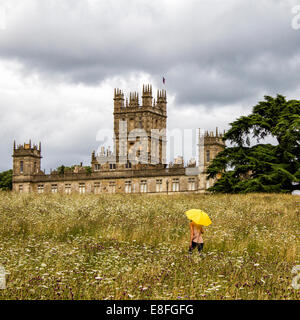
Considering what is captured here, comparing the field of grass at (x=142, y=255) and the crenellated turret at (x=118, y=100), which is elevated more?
the crenellated turret at (x=118, y=100)

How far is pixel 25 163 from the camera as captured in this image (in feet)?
247

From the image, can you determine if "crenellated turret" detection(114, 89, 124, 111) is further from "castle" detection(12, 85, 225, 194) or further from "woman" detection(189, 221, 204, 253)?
"woman" detection(189, 221, 204, 253)

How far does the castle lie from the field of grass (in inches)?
1654

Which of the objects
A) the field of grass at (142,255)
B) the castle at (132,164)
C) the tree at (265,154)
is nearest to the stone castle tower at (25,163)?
the castle at (132,164)

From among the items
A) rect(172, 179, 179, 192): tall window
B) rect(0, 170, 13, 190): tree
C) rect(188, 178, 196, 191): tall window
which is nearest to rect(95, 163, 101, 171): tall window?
rect(172, 179, 179, 192): tall window

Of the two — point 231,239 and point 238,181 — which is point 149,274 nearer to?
point 231,239

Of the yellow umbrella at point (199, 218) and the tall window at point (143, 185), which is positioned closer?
the yellow umbrella at point (199, 218)

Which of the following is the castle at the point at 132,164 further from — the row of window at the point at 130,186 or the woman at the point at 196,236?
the woman at the point at 196,236

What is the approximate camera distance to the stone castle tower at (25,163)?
74500mm

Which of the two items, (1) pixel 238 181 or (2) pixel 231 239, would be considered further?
(1) pixel 238 181

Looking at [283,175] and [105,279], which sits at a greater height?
[283,175]

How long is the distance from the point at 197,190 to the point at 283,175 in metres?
29.6
